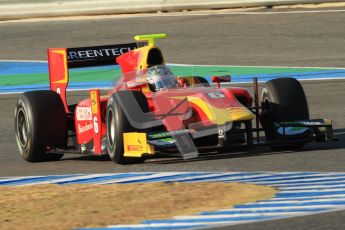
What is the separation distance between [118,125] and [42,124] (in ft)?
4.26

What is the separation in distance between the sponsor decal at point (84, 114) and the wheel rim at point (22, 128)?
0.64 metres

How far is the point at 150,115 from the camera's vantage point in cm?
1073

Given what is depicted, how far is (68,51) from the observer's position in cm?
1228

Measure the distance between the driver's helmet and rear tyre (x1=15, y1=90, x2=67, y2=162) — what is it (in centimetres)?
98

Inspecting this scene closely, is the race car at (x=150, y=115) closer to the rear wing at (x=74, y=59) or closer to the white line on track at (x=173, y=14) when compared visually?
the rear wing at (x=74, y=59)

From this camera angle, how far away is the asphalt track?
44.4 feet

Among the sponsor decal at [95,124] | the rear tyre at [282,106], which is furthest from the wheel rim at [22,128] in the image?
the rear tyre at [282,106]

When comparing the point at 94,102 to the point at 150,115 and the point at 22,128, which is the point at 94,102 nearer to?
the point at 150,115

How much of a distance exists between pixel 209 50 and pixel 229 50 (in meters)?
0.46

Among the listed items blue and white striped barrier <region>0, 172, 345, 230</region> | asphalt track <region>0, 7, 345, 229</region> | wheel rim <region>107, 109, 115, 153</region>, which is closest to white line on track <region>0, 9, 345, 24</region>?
asphalt track <region>0, 7, 345, 229</region>

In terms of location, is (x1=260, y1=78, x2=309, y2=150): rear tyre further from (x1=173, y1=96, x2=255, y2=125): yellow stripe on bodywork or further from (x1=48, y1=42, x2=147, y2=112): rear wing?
(x1=48, y1=42, x2=147, y2=112): rear wing

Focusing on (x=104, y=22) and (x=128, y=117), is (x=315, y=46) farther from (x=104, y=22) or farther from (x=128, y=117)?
(x=128, y=117)

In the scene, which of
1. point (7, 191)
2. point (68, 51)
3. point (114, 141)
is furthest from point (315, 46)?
point (7, 191)

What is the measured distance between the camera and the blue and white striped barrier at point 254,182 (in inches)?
292
